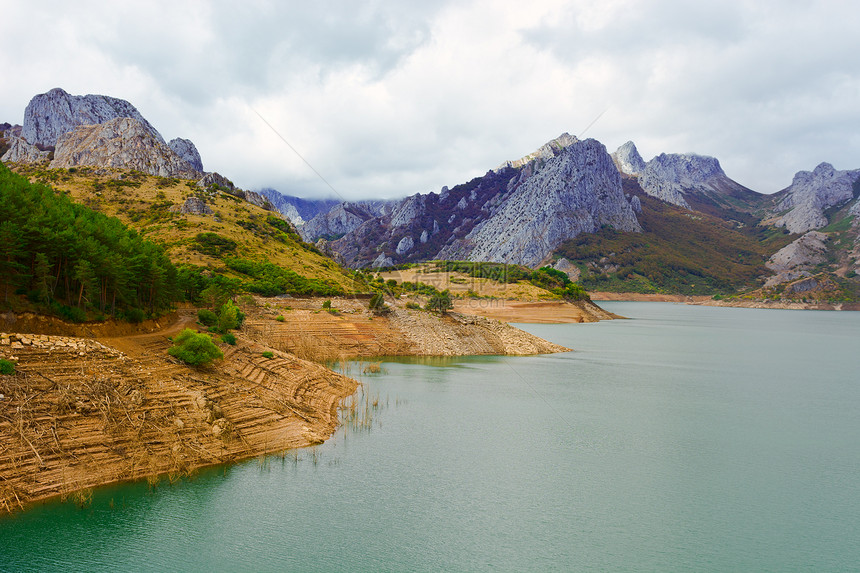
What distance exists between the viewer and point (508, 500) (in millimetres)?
21734

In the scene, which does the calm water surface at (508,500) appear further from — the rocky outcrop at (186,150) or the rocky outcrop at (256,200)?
the rocky outcrop at (186,150)

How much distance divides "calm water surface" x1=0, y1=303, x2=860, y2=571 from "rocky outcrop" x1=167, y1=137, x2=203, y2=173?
16646 centimetres

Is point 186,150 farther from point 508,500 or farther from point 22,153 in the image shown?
point 508,500

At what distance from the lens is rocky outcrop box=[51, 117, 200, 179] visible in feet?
424

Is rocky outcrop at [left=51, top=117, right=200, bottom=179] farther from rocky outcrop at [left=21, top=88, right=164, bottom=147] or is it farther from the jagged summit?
rocky outcrop at [left=21, top=88, right=164, bottom=147]

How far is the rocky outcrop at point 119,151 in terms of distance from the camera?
424 ft

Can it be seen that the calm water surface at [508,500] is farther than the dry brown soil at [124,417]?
No

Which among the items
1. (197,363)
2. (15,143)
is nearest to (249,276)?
(197,363)

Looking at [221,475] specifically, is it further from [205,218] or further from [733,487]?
[205,218]

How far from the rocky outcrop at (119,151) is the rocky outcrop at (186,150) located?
33.1 m

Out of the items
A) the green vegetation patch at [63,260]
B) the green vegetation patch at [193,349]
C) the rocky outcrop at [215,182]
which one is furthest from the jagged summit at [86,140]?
the green vegetation patch at [193,349]

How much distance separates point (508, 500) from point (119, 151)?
144 metres

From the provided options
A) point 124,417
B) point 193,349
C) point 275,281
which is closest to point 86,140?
point 275,281

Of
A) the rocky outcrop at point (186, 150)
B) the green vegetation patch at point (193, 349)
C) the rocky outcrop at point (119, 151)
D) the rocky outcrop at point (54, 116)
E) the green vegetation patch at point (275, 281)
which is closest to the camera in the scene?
the green vegetation patch at point (193, 349)
